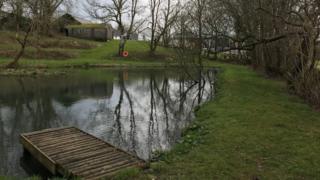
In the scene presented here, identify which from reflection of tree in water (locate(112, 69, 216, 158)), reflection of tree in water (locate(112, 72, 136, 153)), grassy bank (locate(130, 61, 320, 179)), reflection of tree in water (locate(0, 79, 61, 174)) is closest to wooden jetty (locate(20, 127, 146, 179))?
reflection of tree in water (locate(0, 79, 61, 174))

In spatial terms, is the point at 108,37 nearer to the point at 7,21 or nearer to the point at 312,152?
the point at 7,21

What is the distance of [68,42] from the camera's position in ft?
164

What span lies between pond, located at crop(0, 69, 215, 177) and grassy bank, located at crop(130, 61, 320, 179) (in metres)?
1.44

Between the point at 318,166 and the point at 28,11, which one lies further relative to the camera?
the point at 28,11

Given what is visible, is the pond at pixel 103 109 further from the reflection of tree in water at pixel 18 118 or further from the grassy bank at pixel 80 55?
the grassy bank at pixel 80 55

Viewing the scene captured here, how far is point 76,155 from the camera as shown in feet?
30.3

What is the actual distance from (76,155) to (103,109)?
8.75 metres

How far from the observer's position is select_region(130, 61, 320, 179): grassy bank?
307 inches

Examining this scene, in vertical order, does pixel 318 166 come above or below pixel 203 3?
below

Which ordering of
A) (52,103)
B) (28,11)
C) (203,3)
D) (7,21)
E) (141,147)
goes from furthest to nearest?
(7,21)
(28,11)
(203,3)
(52,103)
(141,147)

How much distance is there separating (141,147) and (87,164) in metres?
3.31

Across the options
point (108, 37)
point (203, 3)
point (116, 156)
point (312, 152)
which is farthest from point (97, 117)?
point (108, 37)

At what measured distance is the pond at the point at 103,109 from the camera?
1223 centimetres

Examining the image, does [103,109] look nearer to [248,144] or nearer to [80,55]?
[248,144]
